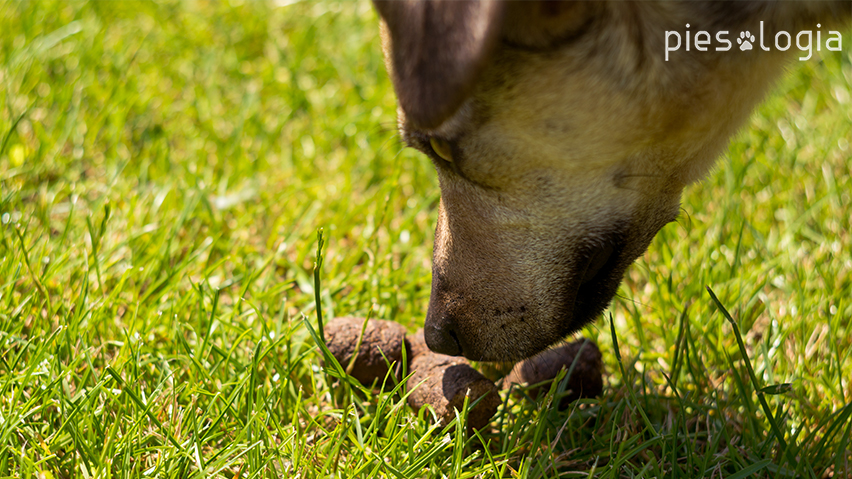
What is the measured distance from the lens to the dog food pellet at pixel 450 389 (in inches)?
93.4

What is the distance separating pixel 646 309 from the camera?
3172mm

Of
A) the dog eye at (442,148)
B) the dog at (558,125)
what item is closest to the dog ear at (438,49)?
the dog at (558,125)

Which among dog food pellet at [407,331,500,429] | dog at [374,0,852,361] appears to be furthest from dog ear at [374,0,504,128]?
dog food pellet at [407,331,500,429]

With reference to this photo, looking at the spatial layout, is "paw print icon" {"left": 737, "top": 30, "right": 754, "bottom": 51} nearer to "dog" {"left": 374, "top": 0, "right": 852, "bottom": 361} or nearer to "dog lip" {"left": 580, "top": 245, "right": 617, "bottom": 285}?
"dog" {"left": 374, "top": 0, "right": 852, "bottom": 361}

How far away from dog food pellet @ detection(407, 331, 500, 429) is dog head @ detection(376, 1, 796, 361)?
94mm

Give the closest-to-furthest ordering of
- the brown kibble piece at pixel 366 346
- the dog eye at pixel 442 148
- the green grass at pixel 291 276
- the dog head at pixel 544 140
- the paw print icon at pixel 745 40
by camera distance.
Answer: the dog head at pixel 544 140 < the paw print icon at pixel 745 40 < the dog eye at pixel 442 148 < the green grass at pixel 291 276 < the brown kibble piece at pixel 366 346

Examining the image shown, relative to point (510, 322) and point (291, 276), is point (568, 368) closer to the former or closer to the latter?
point (510, 322)

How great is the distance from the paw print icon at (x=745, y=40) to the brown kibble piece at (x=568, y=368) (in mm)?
1133

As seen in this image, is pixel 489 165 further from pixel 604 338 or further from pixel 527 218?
pixel 604 338

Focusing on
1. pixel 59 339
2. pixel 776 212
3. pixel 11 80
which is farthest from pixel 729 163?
pixel 11 80

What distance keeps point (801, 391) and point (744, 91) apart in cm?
117

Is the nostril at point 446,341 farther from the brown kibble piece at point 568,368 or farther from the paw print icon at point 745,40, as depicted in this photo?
the paw print icon at point 745,40

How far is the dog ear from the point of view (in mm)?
1713

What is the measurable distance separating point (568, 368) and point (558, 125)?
0.95 metres
